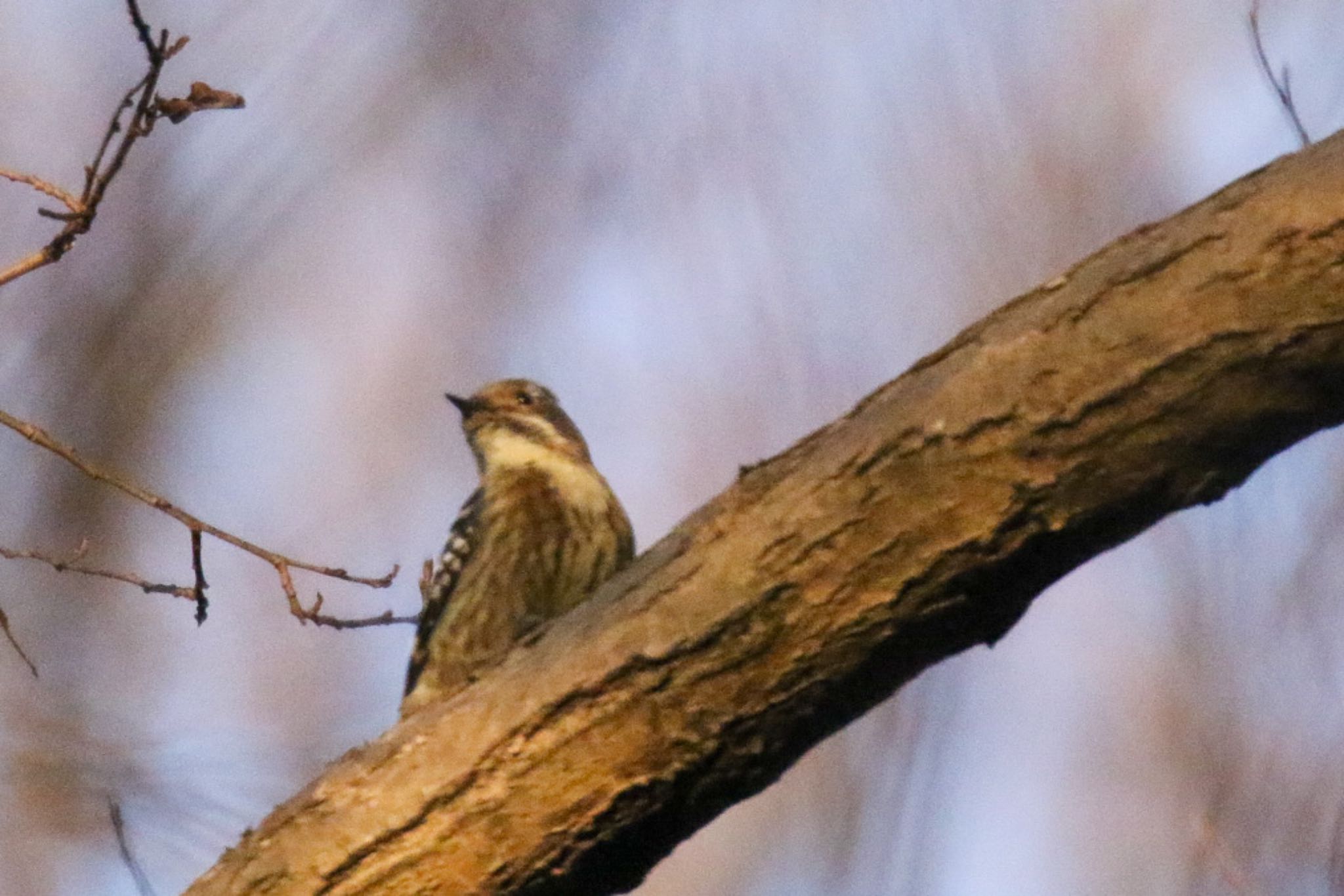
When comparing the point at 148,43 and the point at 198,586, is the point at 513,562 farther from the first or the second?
the point at 148,43

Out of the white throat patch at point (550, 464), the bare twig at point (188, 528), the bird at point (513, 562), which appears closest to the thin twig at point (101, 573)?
the bare twig at point (188, 528)

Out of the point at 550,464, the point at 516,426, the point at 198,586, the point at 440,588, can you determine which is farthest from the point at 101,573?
the point at 516,426

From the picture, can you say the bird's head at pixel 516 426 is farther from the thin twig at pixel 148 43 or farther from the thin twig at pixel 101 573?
the thin twig at pixel 148 43

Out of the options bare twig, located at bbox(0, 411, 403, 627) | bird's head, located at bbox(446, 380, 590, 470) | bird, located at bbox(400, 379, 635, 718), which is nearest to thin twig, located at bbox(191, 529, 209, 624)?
bare twig, located at bbox(0, 411, 403, 627)

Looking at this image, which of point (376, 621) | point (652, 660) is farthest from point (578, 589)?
point (652, 660)

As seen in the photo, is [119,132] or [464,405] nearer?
[119,132]

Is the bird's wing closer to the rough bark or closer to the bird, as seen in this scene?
the bird

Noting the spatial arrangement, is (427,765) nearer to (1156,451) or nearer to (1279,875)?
(1156,451)

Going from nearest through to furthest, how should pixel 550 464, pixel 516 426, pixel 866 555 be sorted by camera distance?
pixel 866 555, pixel 550 464, pixel 516 426
